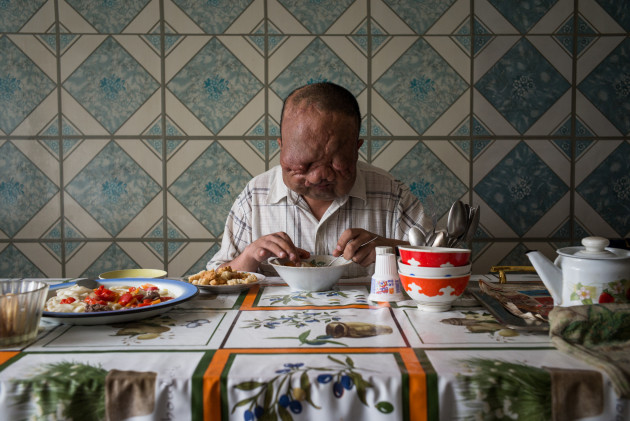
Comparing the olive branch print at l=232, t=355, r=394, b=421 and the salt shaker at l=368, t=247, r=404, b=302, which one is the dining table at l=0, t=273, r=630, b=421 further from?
the salt shaker at l=368, t=247, r=404, b=302

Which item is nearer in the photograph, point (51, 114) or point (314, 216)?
point (314, 216)

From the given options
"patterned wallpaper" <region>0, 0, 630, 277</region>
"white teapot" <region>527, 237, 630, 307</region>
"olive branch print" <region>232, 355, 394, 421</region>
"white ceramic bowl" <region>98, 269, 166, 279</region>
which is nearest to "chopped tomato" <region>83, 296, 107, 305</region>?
"white ceramic bowl" <region>98, 269, 166, 279</region>

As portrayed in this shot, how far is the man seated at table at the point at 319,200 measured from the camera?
156cm

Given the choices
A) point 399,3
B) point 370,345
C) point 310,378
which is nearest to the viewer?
point 310,378

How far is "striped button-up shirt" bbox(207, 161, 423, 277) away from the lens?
6.33 feet

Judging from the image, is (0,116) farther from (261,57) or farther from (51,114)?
(261,57)

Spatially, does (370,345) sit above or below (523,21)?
below

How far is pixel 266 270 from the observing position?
1.83 meters

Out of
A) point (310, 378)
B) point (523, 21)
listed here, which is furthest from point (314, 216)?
point (523, 21)

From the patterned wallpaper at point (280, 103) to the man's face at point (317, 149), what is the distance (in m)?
0.85

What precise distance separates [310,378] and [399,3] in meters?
2.30

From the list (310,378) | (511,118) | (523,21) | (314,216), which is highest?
(523,21)

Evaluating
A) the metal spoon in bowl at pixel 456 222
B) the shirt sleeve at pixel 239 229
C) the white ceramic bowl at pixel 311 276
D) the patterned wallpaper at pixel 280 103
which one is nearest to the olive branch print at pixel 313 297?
the white ceramic bowl at pixel 311 276

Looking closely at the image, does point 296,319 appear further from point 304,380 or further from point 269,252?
point 269,252
